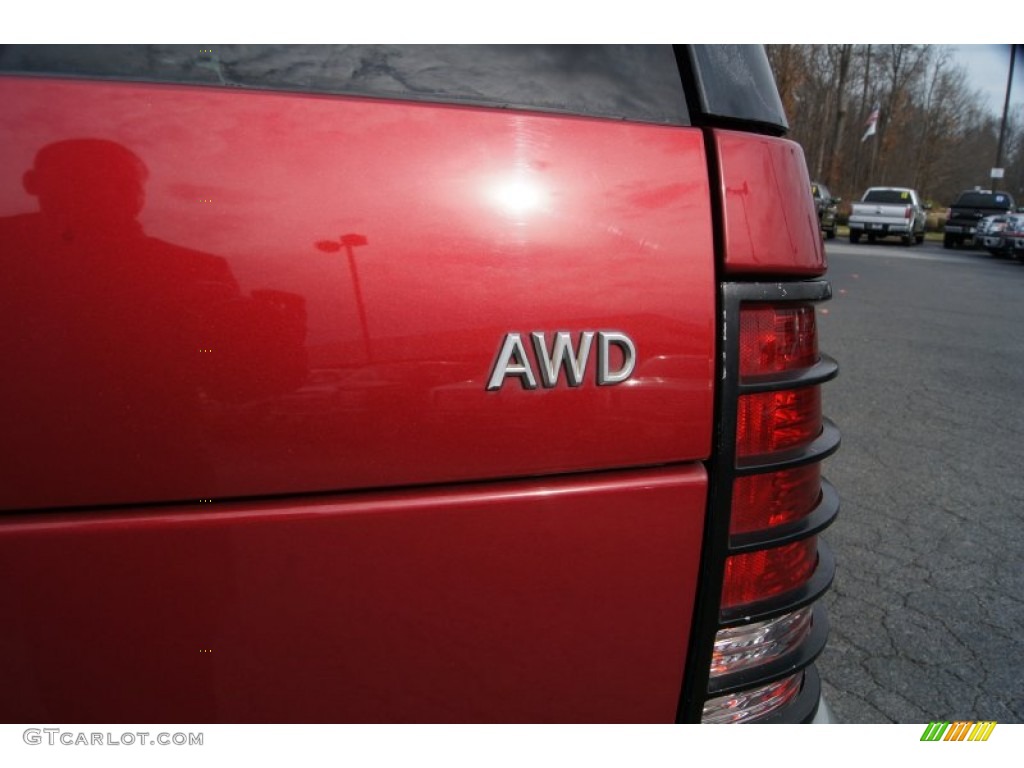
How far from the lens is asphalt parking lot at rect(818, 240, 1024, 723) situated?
2266mm

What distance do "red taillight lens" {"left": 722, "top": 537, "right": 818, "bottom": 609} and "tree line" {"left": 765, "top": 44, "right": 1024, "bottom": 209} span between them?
39.3 meters

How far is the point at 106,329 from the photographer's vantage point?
0.85 m

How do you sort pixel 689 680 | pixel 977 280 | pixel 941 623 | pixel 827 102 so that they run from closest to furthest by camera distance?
pixel 689 680 < pixel 941 623 < pixel 977 280 < pixel 827 102

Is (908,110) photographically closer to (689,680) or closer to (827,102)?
(827,102)

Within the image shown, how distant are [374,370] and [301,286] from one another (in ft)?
0.41

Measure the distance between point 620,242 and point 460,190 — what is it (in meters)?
0.21

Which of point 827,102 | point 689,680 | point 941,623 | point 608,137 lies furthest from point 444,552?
point 827,102

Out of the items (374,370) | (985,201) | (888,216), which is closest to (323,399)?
(374,370)

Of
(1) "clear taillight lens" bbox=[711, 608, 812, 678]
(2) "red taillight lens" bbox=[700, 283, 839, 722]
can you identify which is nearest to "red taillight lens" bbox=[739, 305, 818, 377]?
(2) "red taillight lens" bbox=[700, 283, 839, 722]

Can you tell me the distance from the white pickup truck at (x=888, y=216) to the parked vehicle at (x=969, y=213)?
3.44 feet

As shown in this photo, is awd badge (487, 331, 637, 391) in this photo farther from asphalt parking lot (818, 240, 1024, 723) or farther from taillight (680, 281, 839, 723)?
asphalt parking lot (818, 240, 1024, 723)

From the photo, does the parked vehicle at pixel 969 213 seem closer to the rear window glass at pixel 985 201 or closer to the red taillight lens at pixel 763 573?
the rear window glass at pixel 985 201

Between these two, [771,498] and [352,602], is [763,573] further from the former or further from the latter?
[352,602]

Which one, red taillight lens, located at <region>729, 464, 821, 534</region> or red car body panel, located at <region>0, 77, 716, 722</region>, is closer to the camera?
red car body panel, located at <region>0, 77, 716, 722</region>
